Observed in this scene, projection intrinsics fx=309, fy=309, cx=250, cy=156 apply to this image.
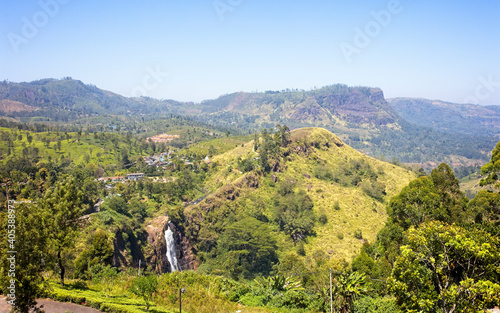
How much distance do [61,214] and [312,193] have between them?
218 ft

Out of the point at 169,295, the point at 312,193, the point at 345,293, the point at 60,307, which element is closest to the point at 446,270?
the point at 345,293

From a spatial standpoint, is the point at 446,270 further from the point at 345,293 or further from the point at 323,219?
the point at 323,219

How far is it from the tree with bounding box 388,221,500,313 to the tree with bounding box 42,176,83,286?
764 inches

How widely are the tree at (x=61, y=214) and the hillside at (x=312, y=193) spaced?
144ft

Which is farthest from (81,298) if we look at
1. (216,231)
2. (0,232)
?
(216,231)

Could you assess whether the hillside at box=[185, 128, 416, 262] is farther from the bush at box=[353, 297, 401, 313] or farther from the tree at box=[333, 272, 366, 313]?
the tree at box=[333, 272, 366, 313]

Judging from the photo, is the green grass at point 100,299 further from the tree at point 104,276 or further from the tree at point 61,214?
the tree at point 61,214

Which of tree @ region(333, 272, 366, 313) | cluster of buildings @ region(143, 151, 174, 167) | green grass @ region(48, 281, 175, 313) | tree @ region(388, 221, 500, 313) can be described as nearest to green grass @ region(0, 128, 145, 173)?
cluster of buildings @ region(143, 151, 174, 167)

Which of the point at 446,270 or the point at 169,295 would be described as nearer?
the point at 446,270

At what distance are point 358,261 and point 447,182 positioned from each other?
18.6m

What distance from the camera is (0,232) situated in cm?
1428

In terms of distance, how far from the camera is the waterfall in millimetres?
58159

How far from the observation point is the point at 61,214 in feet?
63.3

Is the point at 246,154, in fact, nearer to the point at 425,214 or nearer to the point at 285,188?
the point at 285,188
